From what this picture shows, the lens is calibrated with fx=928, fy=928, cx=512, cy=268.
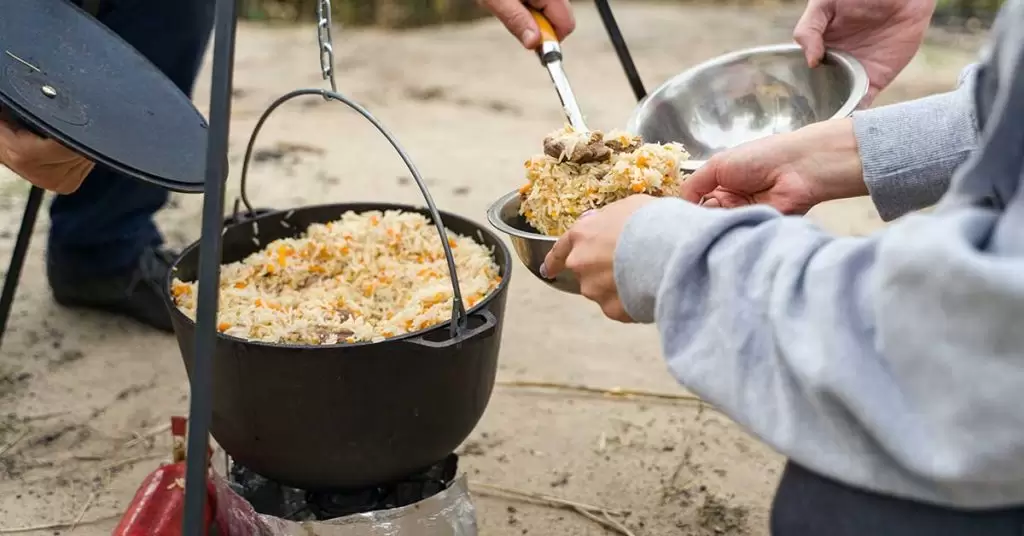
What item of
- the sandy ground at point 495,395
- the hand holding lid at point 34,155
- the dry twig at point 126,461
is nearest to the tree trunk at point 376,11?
the sandy ground at point 495,395

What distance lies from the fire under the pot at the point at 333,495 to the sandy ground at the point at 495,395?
0.76ft

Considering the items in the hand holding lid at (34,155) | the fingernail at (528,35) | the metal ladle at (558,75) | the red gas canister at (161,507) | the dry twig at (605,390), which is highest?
the hand holding lid at (34,155)

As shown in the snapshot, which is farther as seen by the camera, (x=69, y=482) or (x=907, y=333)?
(x=69, y=482)

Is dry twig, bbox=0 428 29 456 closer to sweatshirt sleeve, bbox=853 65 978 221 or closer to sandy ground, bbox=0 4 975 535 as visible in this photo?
sandy ground, bbox=0 4 975 535

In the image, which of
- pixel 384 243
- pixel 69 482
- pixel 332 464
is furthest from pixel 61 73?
pixel 69 482

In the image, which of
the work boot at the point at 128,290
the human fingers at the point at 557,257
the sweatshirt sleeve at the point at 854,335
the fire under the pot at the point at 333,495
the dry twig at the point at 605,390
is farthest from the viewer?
the work boot at the point at 128,290

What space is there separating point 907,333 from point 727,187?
0.64 meters

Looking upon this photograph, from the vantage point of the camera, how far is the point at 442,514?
1484mm

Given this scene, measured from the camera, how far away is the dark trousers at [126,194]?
7.25 ft

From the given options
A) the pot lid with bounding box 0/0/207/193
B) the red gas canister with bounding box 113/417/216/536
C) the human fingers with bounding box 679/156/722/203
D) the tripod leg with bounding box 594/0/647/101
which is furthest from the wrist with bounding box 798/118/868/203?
the red gas canister with bounding box 113/417/216/536

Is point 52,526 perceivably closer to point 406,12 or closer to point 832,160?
point 832,160

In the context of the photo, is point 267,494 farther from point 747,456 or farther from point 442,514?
point 747,456

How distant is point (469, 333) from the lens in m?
1.28

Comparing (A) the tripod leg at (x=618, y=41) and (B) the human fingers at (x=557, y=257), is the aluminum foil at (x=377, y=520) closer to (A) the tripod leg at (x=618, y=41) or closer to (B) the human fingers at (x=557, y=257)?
(B) the human fingers at (x=557, y=257)
